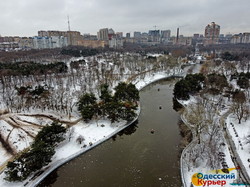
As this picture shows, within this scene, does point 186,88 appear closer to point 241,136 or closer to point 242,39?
point 241,136

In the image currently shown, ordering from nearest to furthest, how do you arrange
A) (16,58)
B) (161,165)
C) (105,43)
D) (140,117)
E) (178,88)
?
(161,165) < (140,117) < (178,88) < (16,58) < (105,43)

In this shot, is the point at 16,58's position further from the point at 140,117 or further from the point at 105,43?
the point at 105,43

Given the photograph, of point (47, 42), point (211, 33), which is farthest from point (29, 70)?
point (211, 33)

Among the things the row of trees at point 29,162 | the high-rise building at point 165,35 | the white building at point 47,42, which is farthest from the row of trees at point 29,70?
the high-rise building at point 165,35

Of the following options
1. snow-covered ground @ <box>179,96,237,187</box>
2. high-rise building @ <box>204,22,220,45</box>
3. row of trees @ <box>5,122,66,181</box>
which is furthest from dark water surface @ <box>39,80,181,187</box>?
high-rise building @ <box>204,22,220,45</box>

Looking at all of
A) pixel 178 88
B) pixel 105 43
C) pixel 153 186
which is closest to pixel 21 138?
pixel 153 186

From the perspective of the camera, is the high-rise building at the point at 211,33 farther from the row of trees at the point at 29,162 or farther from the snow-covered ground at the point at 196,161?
the row of trees at the point at 29,162
